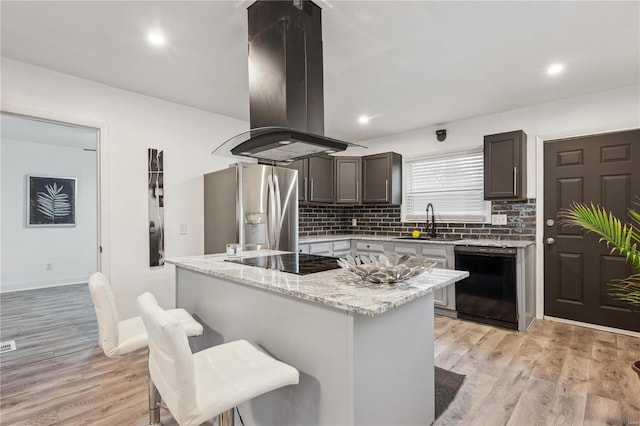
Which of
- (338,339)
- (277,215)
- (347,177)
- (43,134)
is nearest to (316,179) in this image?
(347,177)

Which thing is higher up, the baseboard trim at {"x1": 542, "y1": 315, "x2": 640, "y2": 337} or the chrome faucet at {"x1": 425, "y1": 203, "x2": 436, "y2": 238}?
the chrome faucet at {"x1": 425, "y1": 203, "x2": 436, "y2": 238}

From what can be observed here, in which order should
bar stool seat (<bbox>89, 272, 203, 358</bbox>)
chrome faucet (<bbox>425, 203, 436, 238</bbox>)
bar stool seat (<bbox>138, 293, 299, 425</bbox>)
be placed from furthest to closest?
chrome faucet (<bbox>425, 203, 436, 238</bbox>), bar stool seat (<bbox>89, 272, 203, 358</bbox>), bar stool seat (<bbox>138, 293, 299, 425</bbox>)


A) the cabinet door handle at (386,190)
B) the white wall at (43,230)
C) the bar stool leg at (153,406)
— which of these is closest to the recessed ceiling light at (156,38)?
the bar stool leg at (153,406)

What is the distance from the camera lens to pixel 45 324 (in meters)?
3.63

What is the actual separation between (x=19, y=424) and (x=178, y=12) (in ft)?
8.70

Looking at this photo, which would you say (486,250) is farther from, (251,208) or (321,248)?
→ (251,208)

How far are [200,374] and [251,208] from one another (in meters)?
2.18

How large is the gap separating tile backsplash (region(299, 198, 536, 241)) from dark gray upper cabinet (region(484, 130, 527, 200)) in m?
0.28

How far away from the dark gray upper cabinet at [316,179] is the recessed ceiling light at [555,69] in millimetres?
2792

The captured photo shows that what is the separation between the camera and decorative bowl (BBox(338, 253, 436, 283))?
4.75 feet

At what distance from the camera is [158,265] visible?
3.38 m

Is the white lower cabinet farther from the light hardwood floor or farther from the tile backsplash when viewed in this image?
the light hardwood floor

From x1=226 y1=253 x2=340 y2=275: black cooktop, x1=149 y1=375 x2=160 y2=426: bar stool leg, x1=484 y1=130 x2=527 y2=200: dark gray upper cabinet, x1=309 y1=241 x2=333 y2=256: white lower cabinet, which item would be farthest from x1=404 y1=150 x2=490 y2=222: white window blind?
x1=149 y1=375 x2=160 y2=426: bar stool leg

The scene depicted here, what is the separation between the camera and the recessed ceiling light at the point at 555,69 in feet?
8.92
